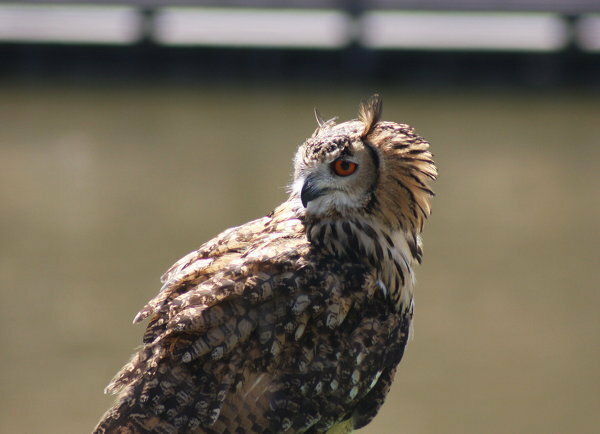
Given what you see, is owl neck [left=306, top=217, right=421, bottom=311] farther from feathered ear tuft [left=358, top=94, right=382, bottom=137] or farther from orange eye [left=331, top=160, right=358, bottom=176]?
feathered ear tuft [left=358, top=94, right=382, bottom=137]

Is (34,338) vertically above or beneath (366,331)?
above

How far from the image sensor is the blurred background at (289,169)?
24.2 feet

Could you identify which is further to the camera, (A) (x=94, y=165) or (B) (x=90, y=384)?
(A) (x=94, y=165)

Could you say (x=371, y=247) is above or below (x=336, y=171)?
below

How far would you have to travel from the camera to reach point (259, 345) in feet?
10.9

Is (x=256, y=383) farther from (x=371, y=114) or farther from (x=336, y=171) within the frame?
(x=371, y=114)

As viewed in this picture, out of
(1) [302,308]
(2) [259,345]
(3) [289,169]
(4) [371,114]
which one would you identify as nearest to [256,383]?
(2) [259,345]

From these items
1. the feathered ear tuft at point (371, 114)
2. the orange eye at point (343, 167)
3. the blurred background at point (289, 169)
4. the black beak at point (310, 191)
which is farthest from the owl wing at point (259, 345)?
the blurred background at point (289, 169)

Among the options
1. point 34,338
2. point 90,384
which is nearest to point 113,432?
point 90,384

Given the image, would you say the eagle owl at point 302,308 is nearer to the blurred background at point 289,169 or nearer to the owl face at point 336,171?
the owl face at point 336,171

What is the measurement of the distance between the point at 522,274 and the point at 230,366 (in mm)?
5812

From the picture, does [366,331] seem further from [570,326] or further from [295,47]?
[295,47]

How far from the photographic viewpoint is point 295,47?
12594mm

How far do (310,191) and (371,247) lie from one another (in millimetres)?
354
